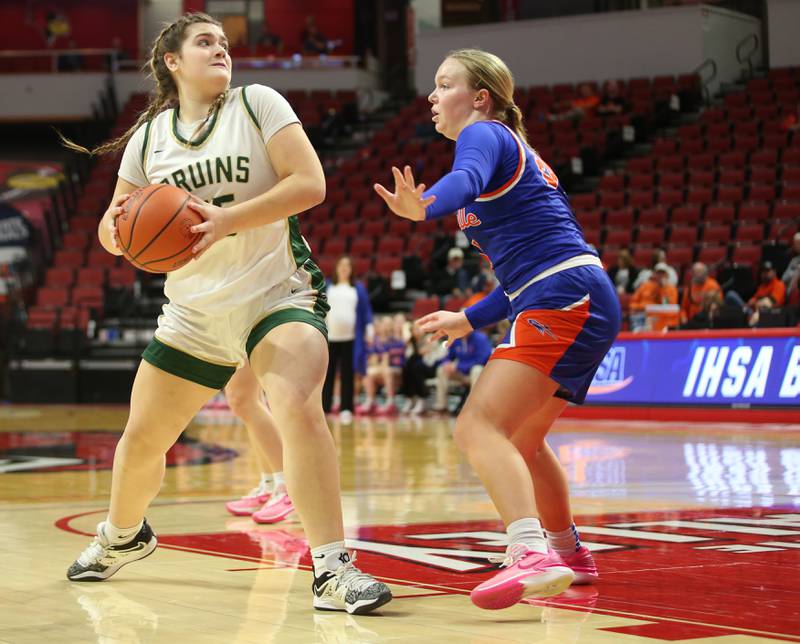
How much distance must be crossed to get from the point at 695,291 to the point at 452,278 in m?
4.07

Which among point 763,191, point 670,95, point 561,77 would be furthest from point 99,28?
point 763,191

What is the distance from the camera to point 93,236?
22.5 metres

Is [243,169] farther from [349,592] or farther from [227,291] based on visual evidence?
[349,592]

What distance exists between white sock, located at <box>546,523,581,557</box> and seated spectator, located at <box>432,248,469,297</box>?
12.0 metres

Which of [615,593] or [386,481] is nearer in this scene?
[615,593]

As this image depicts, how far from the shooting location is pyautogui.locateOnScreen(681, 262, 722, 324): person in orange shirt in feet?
44.1

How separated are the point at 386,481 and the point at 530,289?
3787 mm

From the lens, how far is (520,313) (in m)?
3.70

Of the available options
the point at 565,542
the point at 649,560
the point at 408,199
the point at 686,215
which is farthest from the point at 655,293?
the point at 408,199

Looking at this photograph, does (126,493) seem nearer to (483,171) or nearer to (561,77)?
(483,171)

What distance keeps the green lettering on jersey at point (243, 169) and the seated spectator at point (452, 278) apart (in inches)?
480

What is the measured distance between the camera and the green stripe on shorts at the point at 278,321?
3.80 m

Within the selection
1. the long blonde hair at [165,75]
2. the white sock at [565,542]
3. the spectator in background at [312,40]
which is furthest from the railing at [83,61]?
the white sock at [565,542]

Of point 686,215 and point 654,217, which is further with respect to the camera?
point 654,217
